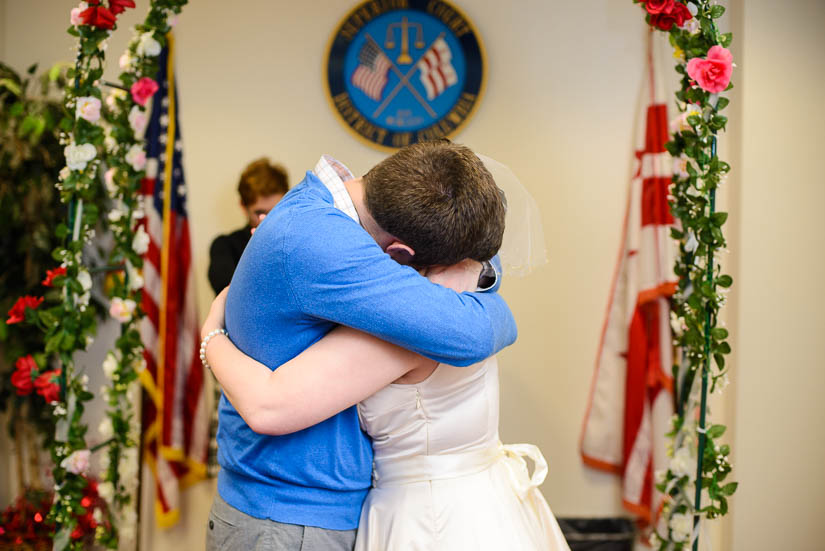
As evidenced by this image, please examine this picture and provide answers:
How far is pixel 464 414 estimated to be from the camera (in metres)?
1.36

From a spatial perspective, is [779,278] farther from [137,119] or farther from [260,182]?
[137,119]

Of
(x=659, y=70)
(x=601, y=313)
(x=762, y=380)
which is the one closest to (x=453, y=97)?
(x=659, y=70)

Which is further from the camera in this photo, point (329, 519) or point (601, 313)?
point (601, 313)

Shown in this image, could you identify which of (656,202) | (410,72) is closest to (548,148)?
(656,202)

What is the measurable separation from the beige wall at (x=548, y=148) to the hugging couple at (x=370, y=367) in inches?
62.6

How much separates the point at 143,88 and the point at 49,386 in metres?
0.96

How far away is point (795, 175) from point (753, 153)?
184mm

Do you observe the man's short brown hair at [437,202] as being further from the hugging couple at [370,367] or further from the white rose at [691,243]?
the white rose at [691,243]

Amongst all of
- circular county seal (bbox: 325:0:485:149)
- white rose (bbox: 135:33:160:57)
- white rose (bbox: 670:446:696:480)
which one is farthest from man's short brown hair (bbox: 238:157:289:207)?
white rose (bbox: 670:446:696:480)

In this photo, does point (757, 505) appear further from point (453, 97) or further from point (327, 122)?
point (327, 122)

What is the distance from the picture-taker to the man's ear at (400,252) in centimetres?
120

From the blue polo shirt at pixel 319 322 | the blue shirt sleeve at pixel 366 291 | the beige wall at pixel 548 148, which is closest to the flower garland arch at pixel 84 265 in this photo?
the beige wall at pixel 548 148

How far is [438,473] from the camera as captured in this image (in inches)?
53.3

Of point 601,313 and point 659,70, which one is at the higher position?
point 659,70
